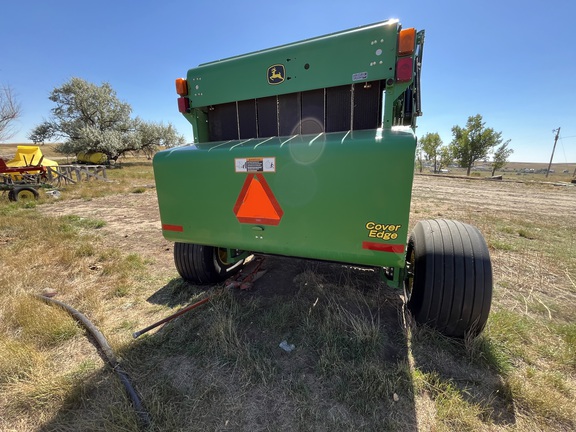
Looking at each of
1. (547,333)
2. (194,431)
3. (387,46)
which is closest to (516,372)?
(547,333)

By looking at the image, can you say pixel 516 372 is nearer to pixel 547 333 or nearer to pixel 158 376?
pixel 547 333

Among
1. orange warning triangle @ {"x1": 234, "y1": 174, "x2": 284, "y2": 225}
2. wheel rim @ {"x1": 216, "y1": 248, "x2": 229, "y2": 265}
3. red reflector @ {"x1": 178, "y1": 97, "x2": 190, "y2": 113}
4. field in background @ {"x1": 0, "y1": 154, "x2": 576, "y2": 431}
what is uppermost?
red reflector @ {"x1": 178, "y1": 97, "x2": 190, "y2": 113}

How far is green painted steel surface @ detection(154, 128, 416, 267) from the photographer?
179cm

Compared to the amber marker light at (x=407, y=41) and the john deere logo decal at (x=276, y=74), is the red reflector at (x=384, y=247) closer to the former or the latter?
the amber marker light at (x=407, y=41)

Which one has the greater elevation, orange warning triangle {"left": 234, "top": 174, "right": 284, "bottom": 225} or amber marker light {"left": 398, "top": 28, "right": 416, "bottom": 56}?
amber marker light {"left": 398, "top": 28, "right": 416, "bottom": 56}

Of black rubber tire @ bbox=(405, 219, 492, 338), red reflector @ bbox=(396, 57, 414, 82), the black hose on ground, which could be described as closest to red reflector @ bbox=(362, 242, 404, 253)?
black rubber tire @ bbox=(405, 219, 492, 338)

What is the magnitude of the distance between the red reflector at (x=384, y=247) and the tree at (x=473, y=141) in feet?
130

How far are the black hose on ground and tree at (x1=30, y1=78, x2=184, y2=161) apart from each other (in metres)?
33.3

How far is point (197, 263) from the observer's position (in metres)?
3.27

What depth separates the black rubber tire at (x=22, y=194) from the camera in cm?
1012

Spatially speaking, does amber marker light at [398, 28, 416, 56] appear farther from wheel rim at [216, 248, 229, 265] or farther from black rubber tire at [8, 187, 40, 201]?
black rubber tire at [8, 187, 40, 201]

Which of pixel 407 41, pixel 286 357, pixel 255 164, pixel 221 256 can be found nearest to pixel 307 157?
pixel 255 164

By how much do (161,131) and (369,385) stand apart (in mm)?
43576

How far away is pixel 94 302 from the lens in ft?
10.0
